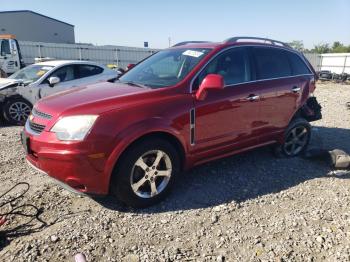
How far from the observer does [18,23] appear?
4038 centimetres

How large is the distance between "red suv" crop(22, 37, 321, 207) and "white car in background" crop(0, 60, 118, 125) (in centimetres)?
388

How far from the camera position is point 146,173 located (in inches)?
138

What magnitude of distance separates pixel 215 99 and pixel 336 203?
6.32 feet

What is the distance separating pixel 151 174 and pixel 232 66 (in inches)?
71.9

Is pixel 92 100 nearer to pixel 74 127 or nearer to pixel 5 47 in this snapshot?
pixel 74 127

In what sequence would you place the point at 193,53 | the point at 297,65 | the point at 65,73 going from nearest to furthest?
the point at 193,53 < the point at 297,65 < the point at 65,73

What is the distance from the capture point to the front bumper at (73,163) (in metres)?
3.05

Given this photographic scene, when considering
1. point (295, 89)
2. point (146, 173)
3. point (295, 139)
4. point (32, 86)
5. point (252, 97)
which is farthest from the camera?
point (32, 86)

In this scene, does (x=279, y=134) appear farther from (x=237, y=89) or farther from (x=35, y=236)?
(x=35, y=236)

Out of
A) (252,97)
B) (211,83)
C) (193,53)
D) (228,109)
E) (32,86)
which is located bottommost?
(32,86)

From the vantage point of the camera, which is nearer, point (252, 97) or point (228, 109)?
point (228, 109)

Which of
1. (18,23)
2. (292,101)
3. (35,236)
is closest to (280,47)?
(292,101)

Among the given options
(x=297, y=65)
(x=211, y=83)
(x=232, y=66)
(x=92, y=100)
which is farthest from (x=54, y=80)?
(x=297, y=65)

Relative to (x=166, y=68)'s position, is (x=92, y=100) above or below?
below
